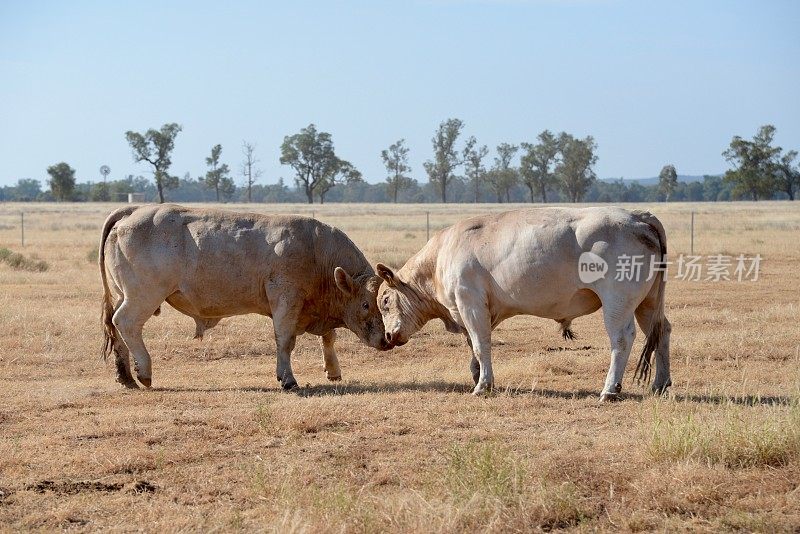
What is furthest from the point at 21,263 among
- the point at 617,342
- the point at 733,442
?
the point at 733,442

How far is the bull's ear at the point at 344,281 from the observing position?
1067cm

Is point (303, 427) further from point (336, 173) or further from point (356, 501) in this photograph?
point (336, 173)

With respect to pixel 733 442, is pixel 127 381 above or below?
below

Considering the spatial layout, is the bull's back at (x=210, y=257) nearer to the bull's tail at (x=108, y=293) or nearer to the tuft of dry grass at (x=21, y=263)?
the bull's tail at (x=108, y=293)

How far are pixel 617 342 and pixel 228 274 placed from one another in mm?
4199

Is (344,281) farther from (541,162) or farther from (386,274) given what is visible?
(541,162)

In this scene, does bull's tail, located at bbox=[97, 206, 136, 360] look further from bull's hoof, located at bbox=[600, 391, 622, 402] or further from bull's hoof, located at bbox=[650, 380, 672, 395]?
bull's hoof, located at bbox=[650, 380, 672, 395]

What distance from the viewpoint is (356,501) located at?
6.02m

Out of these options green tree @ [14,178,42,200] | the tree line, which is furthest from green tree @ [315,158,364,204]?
green tree @ [14,178,42,200]

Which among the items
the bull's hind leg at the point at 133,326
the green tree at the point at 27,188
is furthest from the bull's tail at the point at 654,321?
the green tree at the point at 27,188

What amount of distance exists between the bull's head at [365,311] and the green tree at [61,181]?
340 ft

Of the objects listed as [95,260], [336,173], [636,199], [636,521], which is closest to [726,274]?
[95,260]

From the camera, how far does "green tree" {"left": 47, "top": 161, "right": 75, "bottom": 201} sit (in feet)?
354

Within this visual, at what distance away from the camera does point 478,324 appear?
398 inches
